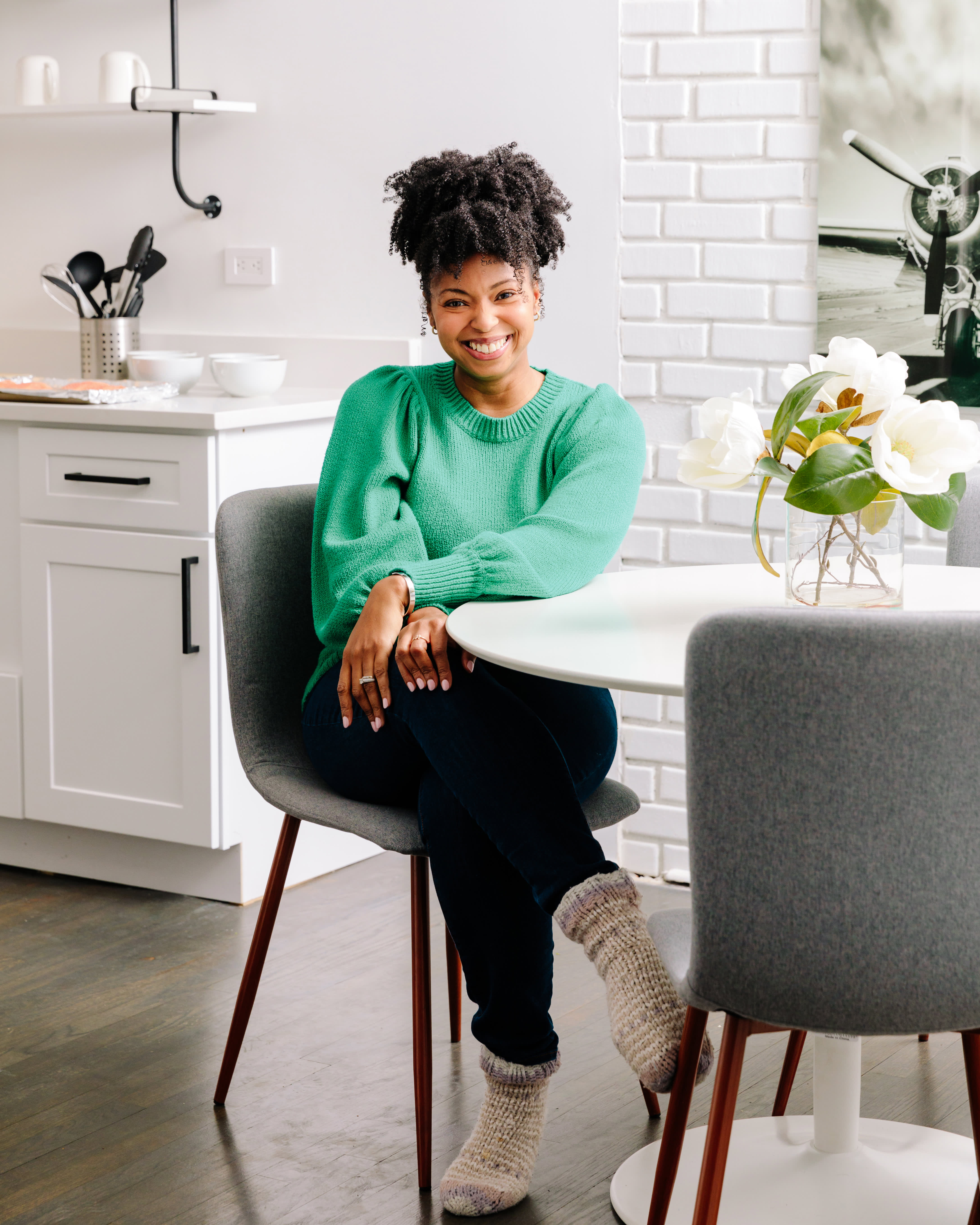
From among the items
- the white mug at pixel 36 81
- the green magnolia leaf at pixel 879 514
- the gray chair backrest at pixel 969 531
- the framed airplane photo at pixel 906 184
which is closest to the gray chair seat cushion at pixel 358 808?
the green magnolia leaf at pixel 879 514

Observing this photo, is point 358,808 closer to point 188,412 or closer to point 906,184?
point 188,412

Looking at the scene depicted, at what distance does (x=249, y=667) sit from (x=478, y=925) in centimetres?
49

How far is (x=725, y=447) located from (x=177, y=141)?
209cm

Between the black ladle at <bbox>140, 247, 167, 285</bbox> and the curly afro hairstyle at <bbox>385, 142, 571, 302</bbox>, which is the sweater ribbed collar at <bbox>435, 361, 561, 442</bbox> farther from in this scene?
the black ladle at <bbox>140, 247, 167, 285</bbox>

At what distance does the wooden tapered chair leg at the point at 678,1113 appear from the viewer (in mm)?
1381

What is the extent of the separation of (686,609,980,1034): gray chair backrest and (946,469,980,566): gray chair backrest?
1.05 metres

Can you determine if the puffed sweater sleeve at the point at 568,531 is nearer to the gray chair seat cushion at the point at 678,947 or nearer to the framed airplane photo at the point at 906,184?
the gray chair seat cushion at the point at 678,947

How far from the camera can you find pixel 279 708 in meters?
1.98

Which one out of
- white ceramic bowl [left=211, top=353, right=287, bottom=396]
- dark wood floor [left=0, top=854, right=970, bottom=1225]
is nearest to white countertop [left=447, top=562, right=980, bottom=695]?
dark wood floor [left=0, top=854, right=970, bottom=1225]

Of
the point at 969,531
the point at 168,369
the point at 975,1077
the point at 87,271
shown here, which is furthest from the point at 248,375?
the point at 975,1077

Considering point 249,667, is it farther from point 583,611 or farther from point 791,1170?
point 791,1170

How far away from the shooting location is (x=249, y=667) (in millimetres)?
1940

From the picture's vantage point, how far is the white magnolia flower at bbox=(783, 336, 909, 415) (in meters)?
1.52

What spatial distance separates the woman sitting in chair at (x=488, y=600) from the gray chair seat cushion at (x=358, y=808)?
2 centimetres
